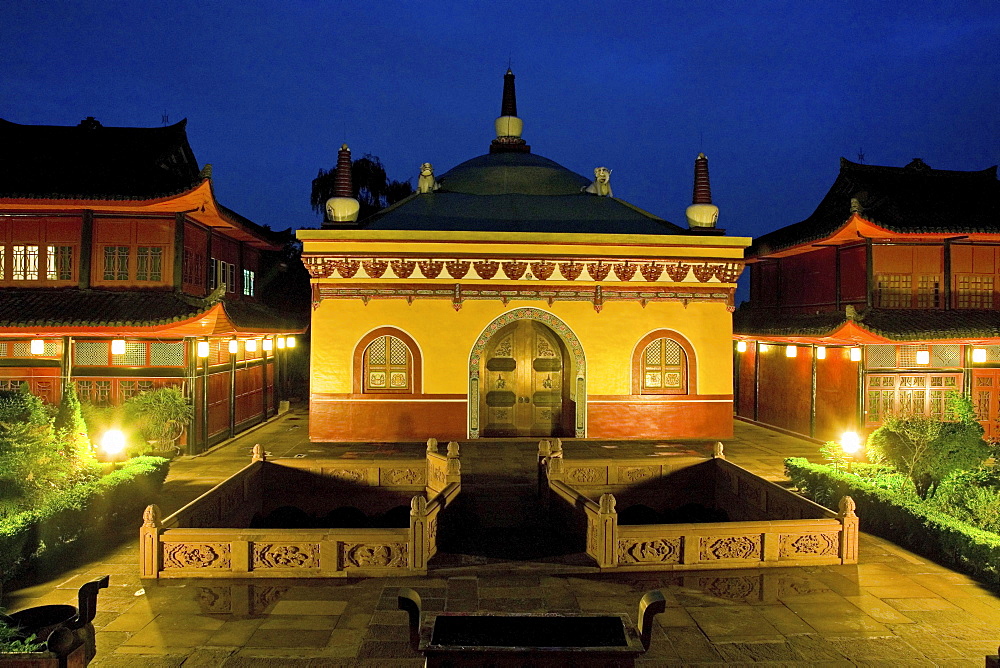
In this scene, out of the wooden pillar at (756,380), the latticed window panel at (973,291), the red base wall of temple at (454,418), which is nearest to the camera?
the red base wall of temple at (454,418)

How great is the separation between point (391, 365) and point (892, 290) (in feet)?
43.4

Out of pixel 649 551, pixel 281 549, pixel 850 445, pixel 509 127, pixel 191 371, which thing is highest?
pixel 509 127

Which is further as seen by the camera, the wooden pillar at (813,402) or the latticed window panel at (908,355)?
the wooden pillar at (813,402)

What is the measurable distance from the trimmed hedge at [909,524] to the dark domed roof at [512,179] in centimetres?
1119

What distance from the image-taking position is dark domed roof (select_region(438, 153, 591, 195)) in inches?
795

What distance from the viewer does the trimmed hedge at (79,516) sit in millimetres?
8000

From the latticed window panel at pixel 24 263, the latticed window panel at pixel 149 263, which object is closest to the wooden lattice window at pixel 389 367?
the latticed window panel at pixel 149 263

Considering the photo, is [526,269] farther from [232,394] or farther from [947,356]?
[947,356]

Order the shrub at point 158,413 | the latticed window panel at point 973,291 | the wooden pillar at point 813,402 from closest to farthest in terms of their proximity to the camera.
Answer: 1. the shrub at point 158,413
2. the latticed window panel at point 973,291
3. the wooden pillar at point 813,402

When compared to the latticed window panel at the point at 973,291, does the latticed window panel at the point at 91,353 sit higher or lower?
lower

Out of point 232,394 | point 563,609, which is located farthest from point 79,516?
point 232,394

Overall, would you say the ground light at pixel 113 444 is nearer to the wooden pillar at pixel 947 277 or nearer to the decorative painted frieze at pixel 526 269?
the decorative painted frieze at pixel 526 269

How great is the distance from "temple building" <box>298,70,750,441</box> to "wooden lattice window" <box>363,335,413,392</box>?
0.09 feet

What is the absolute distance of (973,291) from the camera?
17688 millimetres
